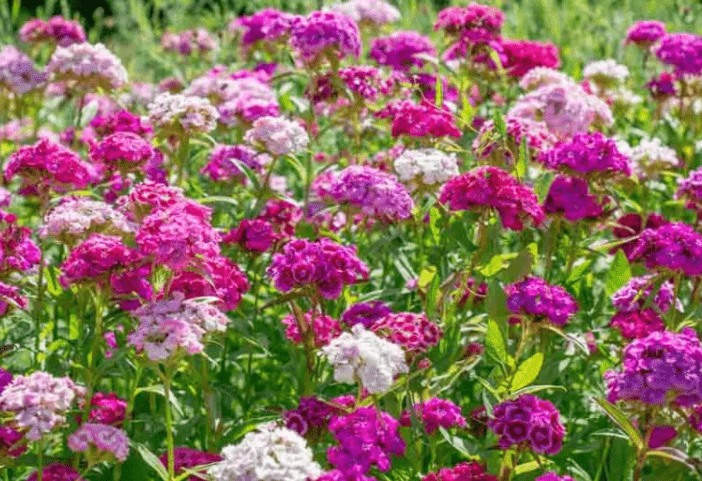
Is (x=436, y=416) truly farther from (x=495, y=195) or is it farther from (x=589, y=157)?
(x=589, y=157)

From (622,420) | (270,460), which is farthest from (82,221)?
(622,420)

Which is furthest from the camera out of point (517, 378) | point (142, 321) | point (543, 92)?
point (543, 92)

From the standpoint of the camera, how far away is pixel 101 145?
4160mm

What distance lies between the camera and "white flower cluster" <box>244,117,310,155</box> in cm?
423

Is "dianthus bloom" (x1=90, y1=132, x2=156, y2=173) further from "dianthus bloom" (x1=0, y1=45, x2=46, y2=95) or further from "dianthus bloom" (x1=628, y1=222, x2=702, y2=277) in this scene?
"dianthus bloom" (x1=628, y1=222, x2=702, y2=277)

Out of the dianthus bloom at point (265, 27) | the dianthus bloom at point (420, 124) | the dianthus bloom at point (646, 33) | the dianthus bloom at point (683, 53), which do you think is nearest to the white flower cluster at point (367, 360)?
the dianthus bloom at point (420, 124)

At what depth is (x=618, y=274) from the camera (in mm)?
4027

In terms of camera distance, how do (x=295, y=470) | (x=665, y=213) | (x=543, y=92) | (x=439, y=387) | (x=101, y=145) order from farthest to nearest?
1. (x=665, y=213)
2. (x=543, y=92)
3. (x=101, y=145)
4. (x=439, y=387)
5. (x=295, y=470)

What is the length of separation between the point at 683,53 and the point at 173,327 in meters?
3.20

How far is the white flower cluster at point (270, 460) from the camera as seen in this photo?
8.34 feet

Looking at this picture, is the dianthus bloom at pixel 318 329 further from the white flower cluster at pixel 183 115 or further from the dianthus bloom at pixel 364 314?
the white flower cluster at pixel 183 115

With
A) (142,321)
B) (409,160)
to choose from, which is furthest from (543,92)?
(142,321)

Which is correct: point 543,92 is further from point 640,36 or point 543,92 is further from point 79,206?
point 79,206

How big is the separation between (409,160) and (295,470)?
162 cm
